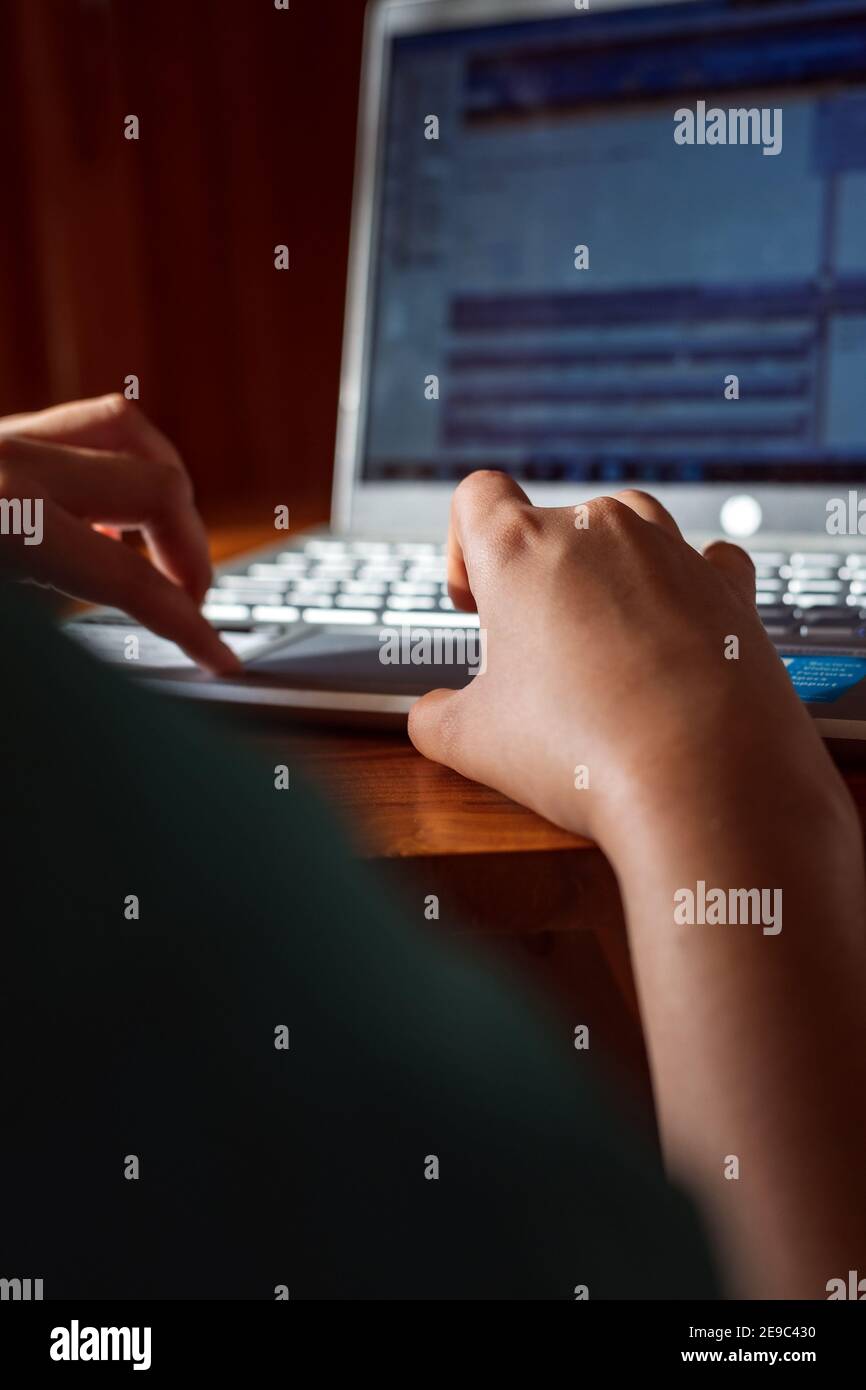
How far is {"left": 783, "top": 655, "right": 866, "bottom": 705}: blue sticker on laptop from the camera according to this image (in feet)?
1.38

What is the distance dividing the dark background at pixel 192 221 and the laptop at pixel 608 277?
451 millimetres

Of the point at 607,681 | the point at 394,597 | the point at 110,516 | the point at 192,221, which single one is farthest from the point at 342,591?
the point at 192,221

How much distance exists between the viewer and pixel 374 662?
0.50 m

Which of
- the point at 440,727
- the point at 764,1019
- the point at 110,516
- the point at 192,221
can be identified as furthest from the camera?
the point at 192,221

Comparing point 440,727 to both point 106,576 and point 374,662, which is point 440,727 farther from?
point 106,576

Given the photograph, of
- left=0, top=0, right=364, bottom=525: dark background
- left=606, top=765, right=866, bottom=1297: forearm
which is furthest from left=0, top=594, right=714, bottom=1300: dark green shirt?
left=0, top=0, right=364, bottom=525: dark background

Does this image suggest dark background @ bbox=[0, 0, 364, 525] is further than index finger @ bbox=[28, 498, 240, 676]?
Yes

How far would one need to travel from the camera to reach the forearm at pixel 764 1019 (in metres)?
0.32

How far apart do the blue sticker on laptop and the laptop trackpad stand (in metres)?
0.14

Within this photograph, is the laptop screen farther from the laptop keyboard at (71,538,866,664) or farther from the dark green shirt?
the dark green shirt

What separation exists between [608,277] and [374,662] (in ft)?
1.52

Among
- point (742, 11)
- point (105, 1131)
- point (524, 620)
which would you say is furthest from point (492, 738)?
point (742, 11)
